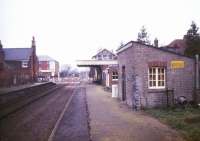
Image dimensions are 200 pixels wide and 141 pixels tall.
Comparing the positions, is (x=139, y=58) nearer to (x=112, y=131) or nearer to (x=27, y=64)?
(x=112, y=131)

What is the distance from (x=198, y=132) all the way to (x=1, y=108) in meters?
12.0

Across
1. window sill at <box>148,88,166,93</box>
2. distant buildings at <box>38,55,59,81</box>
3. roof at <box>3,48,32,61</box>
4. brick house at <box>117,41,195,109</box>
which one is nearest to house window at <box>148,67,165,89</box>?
brick house at <box>117,41,195,109</box>

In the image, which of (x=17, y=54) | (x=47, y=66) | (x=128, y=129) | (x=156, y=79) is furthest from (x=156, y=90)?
(x=47, y=66)

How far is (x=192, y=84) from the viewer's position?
19000mm

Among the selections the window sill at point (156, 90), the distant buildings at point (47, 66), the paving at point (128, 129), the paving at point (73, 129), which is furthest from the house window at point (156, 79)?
the distant buildings at point (47, 66)

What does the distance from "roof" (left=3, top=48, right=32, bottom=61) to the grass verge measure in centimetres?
6397

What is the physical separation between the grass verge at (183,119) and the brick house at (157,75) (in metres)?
1.24

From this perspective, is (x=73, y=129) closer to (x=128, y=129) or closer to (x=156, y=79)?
(x=128, y=129)

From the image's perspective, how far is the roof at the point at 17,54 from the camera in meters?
77.6

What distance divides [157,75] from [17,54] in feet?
213

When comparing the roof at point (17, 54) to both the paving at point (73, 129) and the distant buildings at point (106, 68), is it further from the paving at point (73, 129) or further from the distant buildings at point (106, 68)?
the paving at point (73, 129)

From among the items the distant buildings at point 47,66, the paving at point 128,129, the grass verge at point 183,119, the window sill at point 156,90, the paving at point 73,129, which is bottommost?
the paving at point 73,129

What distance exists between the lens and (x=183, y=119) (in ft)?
45.3

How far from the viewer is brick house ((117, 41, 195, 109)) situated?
18.3 meters
